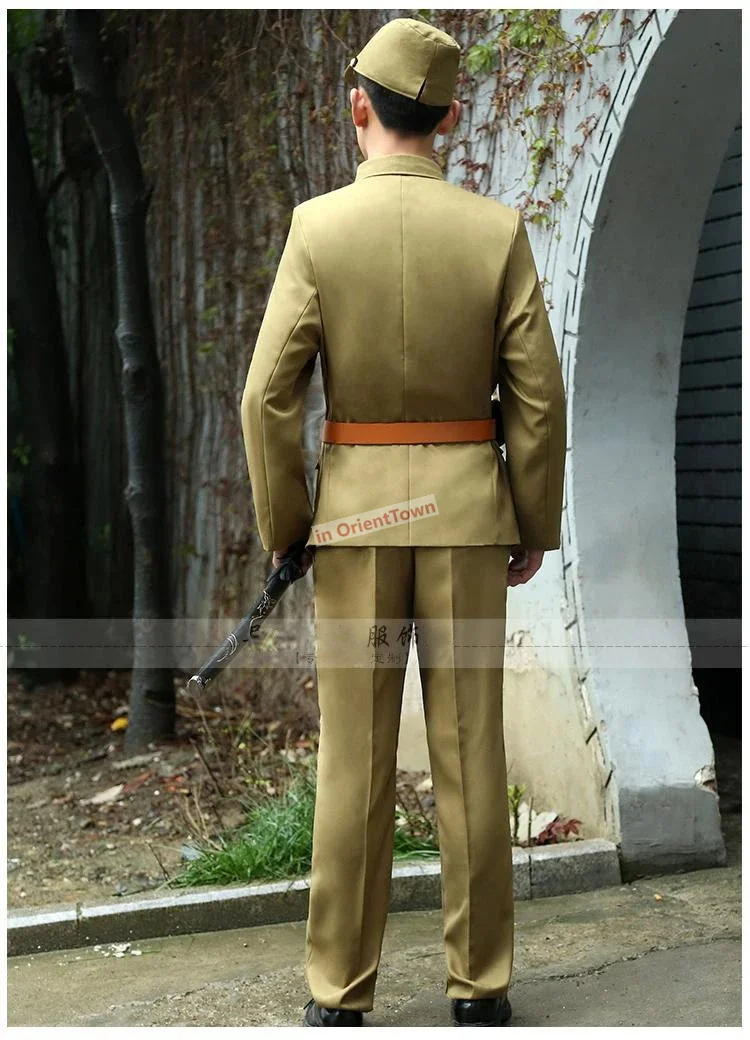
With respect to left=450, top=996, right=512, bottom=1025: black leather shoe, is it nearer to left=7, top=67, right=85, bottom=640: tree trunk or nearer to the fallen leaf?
the fallen leaf

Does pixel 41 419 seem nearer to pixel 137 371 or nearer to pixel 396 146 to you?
pixel 137 371

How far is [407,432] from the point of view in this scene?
3.03 metres

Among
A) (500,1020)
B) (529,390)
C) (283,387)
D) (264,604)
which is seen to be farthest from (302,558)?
(500,1020)

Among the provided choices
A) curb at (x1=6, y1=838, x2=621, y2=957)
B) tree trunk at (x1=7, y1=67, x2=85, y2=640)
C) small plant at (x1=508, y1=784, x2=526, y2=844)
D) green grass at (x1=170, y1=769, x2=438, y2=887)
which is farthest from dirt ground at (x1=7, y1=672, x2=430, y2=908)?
tree trunk at (x1=7, y1=67, x2=85, y2=640)

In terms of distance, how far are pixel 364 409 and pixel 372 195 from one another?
1.46 ft

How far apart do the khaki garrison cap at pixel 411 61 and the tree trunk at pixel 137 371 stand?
309 centimetres

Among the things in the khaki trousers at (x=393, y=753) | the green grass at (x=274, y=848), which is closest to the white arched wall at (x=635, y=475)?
the green grass at (x=274, y=848)

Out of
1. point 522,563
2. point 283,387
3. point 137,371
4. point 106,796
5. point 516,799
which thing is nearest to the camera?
point 283,387

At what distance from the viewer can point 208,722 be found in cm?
643

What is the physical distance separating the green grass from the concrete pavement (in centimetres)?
23

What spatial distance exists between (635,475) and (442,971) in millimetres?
1669

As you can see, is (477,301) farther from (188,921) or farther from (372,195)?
(188,921)

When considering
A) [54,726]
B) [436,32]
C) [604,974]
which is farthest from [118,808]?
[436,32]

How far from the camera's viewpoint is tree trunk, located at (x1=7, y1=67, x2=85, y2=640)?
714 centimetres
